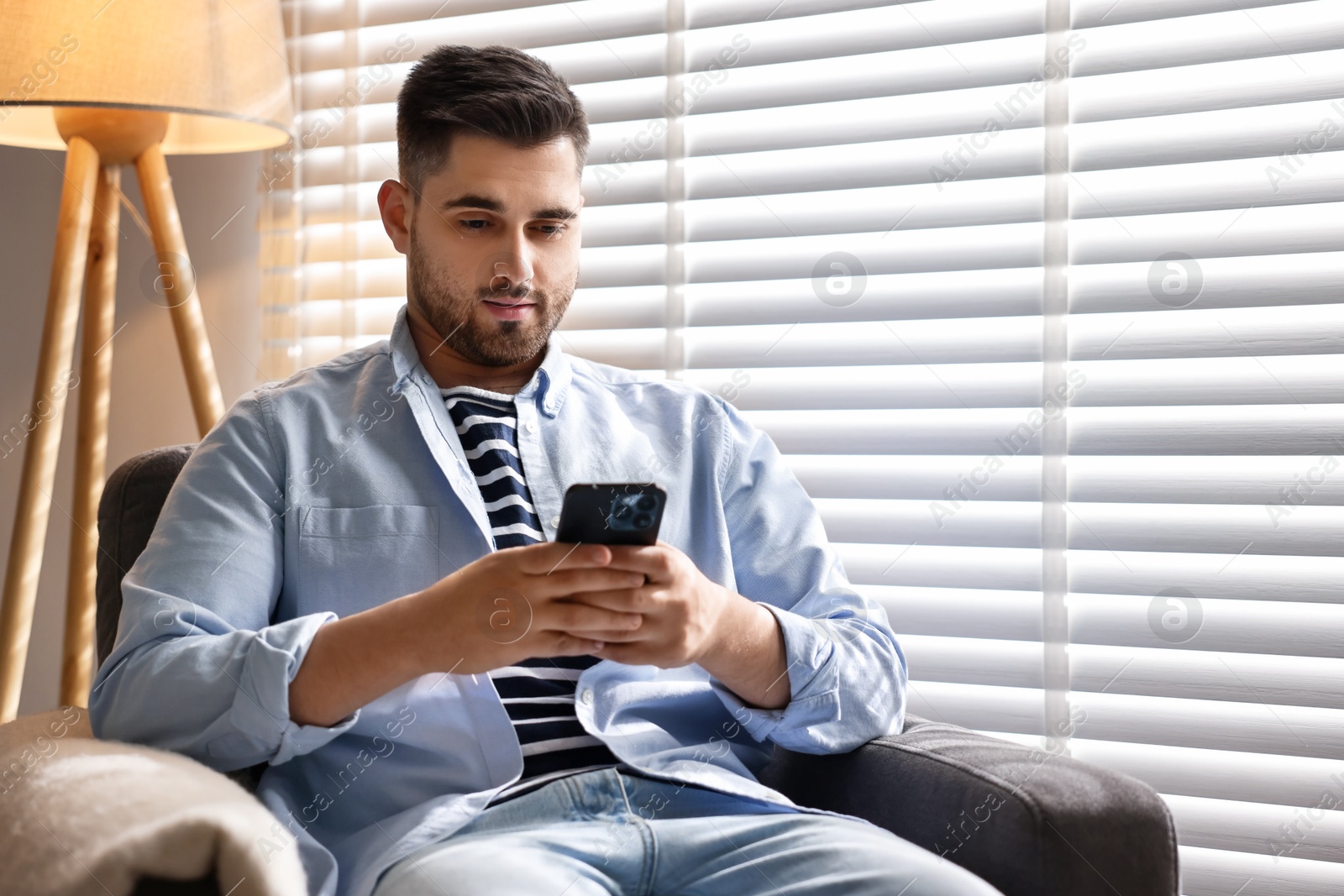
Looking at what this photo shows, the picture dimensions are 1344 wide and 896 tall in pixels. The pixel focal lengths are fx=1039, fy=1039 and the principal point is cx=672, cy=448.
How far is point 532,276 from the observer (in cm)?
125

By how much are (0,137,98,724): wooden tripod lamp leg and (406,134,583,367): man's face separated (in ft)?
2.22

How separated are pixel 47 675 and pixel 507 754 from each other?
1.53 meters

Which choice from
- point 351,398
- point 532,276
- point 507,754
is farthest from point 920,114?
point 507,754

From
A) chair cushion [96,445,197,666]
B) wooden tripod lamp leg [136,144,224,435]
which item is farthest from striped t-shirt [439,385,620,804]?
wooden tripod lamp leg [136,144,224,435]

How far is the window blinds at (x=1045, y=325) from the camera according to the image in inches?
52.6

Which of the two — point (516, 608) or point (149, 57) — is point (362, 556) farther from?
point (149, 57)

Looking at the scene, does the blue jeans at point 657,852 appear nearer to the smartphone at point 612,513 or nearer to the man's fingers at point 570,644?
the man's fingers at point 570,644

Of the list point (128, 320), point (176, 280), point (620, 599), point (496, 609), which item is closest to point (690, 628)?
point (620, 599)

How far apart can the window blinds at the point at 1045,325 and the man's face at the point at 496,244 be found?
430mm

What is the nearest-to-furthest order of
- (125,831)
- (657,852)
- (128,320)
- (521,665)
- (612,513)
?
1. (125,831)
2. (612,513)
3. (657,852)
4. (521,665)
5. (128,320)

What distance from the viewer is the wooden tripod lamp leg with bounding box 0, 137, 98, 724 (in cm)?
157

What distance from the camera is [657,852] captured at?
98cm

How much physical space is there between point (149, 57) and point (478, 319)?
2.29 feet

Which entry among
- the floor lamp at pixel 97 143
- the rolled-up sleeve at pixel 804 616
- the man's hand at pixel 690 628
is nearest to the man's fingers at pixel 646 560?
the man's hand at pixel 690 628
